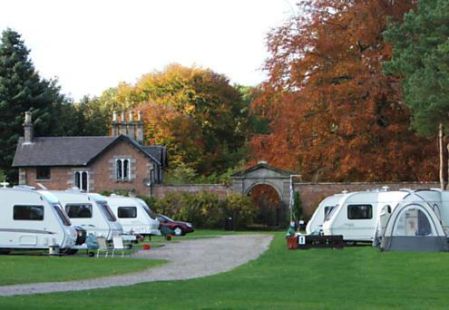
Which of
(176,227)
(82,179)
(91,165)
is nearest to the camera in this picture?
(176,227)

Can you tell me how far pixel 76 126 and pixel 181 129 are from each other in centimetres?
854

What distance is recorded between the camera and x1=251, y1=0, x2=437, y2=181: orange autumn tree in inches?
2005

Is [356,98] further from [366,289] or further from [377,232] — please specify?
[366,289]

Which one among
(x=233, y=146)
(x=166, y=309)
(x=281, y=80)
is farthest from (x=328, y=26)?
(x=166, y=309)

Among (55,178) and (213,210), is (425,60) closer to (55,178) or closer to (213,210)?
(213,210)

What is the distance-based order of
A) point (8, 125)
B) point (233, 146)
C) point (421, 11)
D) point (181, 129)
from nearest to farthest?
point (421, 11)
point (8, 125)
point (181, 129)
point (233, 146)

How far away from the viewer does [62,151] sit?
61.7 meters

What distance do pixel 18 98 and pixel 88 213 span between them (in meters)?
34.2

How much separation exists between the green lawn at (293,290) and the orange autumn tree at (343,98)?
2623 centimetres

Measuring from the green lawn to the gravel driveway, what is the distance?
820mm

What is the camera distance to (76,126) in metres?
76.2

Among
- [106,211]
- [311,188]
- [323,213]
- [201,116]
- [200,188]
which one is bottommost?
[323,213]

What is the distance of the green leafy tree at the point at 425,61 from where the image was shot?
3522 centimetres

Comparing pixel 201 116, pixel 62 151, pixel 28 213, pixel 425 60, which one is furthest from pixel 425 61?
pixel 201 116
